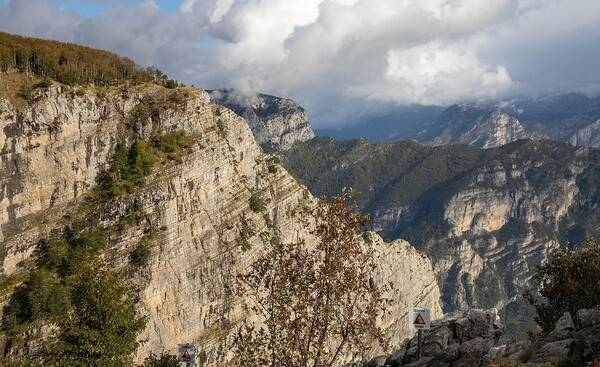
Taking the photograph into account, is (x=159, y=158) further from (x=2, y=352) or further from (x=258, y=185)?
(x=2, y=352)

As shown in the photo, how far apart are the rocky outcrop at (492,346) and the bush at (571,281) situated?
36.4 feet

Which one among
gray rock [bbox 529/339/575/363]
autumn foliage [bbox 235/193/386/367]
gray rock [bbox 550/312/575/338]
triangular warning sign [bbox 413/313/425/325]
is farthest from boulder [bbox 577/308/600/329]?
autumn foliage [bbox 235/193/386/367]

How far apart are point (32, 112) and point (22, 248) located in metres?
25.0

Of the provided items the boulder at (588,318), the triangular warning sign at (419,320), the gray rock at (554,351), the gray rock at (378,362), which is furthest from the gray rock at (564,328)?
the gray rock at (378,362)

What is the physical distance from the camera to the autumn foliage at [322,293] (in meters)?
23.8

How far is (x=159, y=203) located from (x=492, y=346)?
256 ft

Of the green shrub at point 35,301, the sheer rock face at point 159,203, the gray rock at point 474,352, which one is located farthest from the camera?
the sheer rock face at point 159,203

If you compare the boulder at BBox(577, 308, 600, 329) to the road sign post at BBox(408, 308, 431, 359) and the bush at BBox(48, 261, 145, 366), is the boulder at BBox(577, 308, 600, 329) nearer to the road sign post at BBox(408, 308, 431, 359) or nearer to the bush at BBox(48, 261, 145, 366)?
the road sign post at BBox(408, 308, 431, 359)

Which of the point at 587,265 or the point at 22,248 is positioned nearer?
the point at 587,265

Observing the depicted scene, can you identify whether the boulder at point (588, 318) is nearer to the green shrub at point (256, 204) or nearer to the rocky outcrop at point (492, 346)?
the rocky outcrop at point (492, 346)

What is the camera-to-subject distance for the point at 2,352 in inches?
3177

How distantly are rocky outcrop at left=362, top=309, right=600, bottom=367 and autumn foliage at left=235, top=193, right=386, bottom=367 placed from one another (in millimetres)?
8368

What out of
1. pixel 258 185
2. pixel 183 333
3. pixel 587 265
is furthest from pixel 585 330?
pixel 258 185

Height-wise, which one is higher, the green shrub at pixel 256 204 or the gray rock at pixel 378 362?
the green shrub at pixel 256 204
